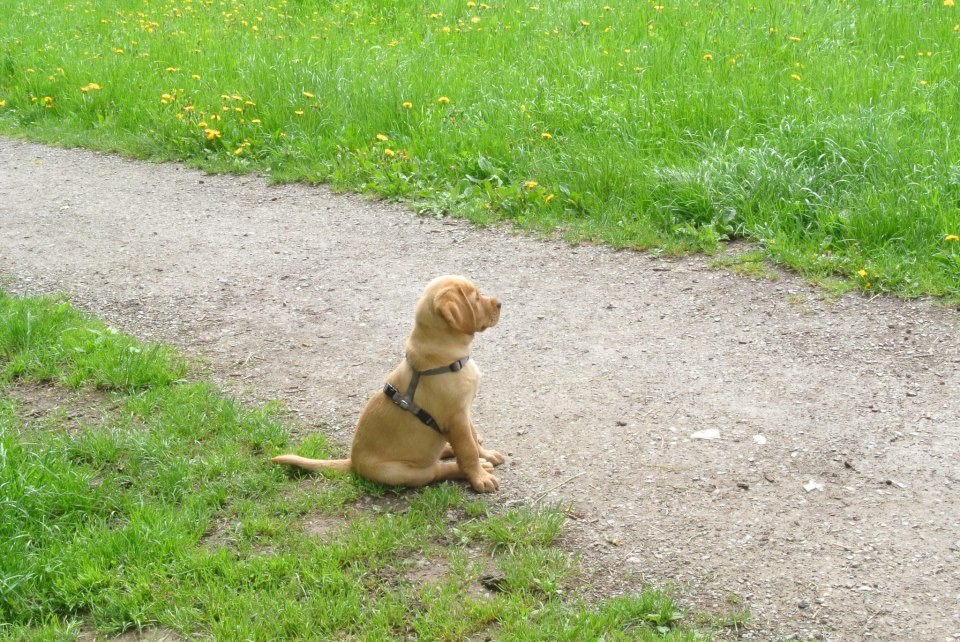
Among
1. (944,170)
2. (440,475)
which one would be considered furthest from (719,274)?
(440,475)

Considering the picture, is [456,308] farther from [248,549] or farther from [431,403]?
[248,549]

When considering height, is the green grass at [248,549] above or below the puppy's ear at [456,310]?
below

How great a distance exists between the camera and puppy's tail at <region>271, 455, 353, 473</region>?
428cm

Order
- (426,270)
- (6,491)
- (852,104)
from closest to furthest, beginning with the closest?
1. (6,491)
2. (426,270)
3. (852,104)

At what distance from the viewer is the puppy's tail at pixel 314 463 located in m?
4.28

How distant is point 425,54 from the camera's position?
9.97m

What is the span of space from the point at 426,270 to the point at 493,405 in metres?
1.86

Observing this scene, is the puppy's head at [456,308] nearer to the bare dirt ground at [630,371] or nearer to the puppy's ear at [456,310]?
the puppy's ear at [456,310]

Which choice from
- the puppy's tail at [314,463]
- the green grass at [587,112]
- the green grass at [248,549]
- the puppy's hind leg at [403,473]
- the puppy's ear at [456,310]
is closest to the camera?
the green grass at [248,549]

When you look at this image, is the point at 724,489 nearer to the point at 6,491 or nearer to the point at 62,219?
the point at 6,491

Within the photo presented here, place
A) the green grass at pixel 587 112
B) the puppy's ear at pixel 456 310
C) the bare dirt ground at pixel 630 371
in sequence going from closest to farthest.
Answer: the bare dirt ground at pixel 630 371, the puppy's ear at pixel 456 310, the green grass at pixel 587 112

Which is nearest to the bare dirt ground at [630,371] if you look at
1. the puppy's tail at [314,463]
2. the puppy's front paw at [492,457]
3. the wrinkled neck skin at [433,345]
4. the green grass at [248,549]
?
the puppy's front paw at [492,457]

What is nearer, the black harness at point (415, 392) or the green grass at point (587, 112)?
the black harness at point (415, 392)

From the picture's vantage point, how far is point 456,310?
398 cm
